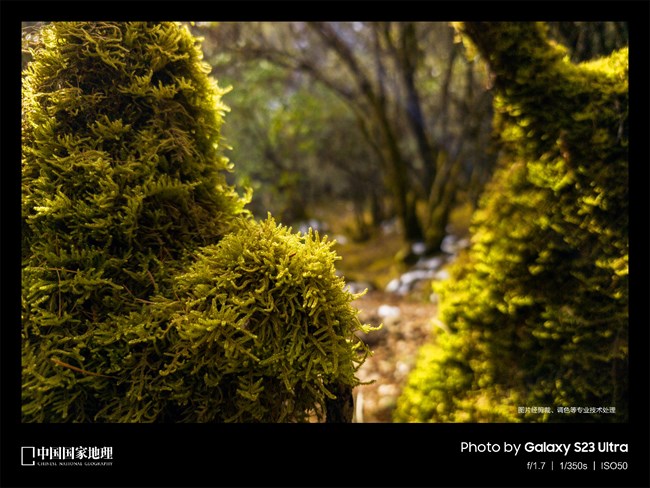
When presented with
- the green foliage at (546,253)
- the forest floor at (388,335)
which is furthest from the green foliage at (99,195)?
the green foliage at (546,253)

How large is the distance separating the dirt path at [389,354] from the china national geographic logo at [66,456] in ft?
5.67

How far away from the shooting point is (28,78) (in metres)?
2.05

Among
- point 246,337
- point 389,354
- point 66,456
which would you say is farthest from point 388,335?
point 66,456

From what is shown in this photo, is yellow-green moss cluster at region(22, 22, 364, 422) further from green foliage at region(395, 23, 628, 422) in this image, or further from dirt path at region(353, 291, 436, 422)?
green foliage at region(395, 23, 628, 422)

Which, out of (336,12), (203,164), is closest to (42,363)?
(203,164)

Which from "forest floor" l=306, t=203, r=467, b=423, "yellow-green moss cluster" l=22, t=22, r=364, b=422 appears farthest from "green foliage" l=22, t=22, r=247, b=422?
"forest floor" l=306, t=203, r=467, b=423

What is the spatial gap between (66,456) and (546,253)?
9.82 feet

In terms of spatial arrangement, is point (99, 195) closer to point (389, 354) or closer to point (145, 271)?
point (145, 271)

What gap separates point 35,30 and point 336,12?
1.75 meters

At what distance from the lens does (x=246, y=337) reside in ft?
5.54

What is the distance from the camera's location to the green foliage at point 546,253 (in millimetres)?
2312

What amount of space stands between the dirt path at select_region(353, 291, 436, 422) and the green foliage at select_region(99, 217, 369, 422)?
106 centimetres

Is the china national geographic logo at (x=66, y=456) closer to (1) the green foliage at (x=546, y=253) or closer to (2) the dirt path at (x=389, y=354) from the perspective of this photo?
(2) the dirt path at (x=389, y=354)

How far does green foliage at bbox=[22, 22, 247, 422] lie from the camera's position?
1853 mm
